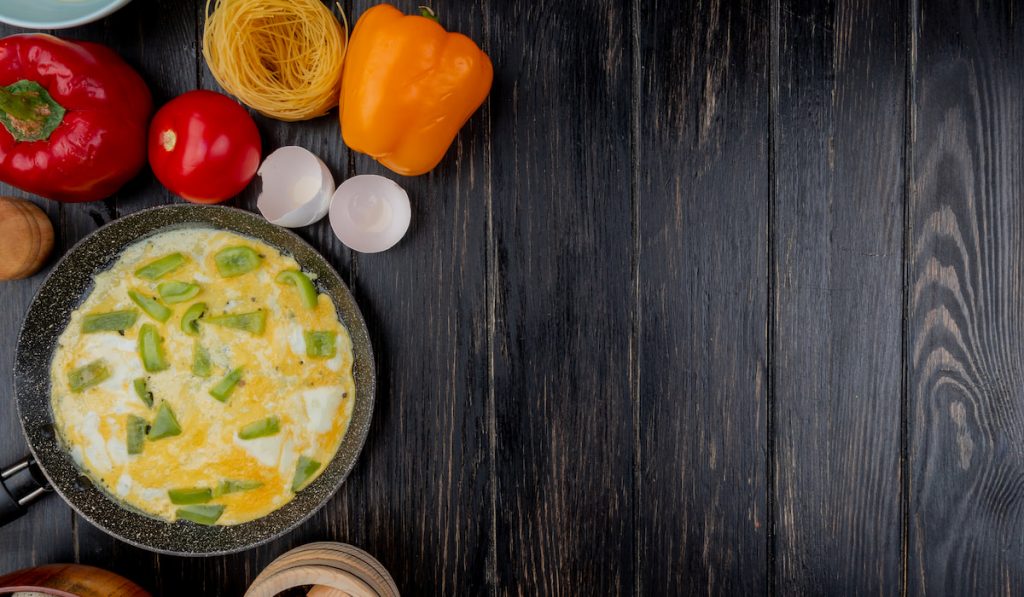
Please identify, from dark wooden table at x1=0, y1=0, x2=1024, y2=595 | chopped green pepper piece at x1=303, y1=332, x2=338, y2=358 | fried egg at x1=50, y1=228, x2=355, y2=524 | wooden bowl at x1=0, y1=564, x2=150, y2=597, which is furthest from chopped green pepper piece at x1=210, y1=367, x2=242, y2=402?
wooden bowl at x1=0, y1=564, x2=150, y2=597

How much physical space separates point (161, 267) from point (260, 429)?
30 cm

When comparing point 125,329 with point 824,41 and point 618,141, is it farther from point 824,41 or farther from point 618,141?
point 824,41

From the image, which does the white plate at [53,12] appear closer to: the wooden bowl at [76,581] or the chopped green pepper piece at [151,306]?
the chopped green pepper piece at [151,306]

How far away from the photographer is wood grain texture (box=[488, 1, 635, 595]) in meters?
1.15

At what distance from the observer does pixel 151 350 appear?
1.05 metres

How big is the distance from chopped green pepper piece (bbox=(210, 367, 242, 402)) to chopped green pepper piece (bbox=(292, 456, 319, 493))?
15 centimetres

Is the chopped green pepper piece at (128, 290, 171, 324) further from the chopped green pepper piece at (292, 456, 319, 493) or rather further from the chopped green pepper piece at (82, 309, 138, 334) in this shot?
the chopped green pepper piece at (292, 456, 319, 493)

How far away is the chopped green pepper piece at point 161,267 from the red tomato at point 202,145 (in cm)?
10

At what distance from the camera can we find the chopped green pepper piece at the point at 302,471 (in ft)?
3.52

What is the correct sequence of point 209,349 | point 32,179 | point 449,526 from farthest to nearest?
1. point 449,526
2. point 209,349
3. point 32,179

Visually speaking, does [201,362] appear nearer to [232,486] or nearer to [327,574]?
[232,486]

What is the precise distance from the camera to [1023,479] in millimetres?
1177

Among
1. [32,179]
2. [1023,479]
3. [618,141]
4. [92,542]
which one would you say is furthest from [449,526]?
[1023,479]

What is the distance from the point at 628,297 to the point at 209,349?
686 mm
